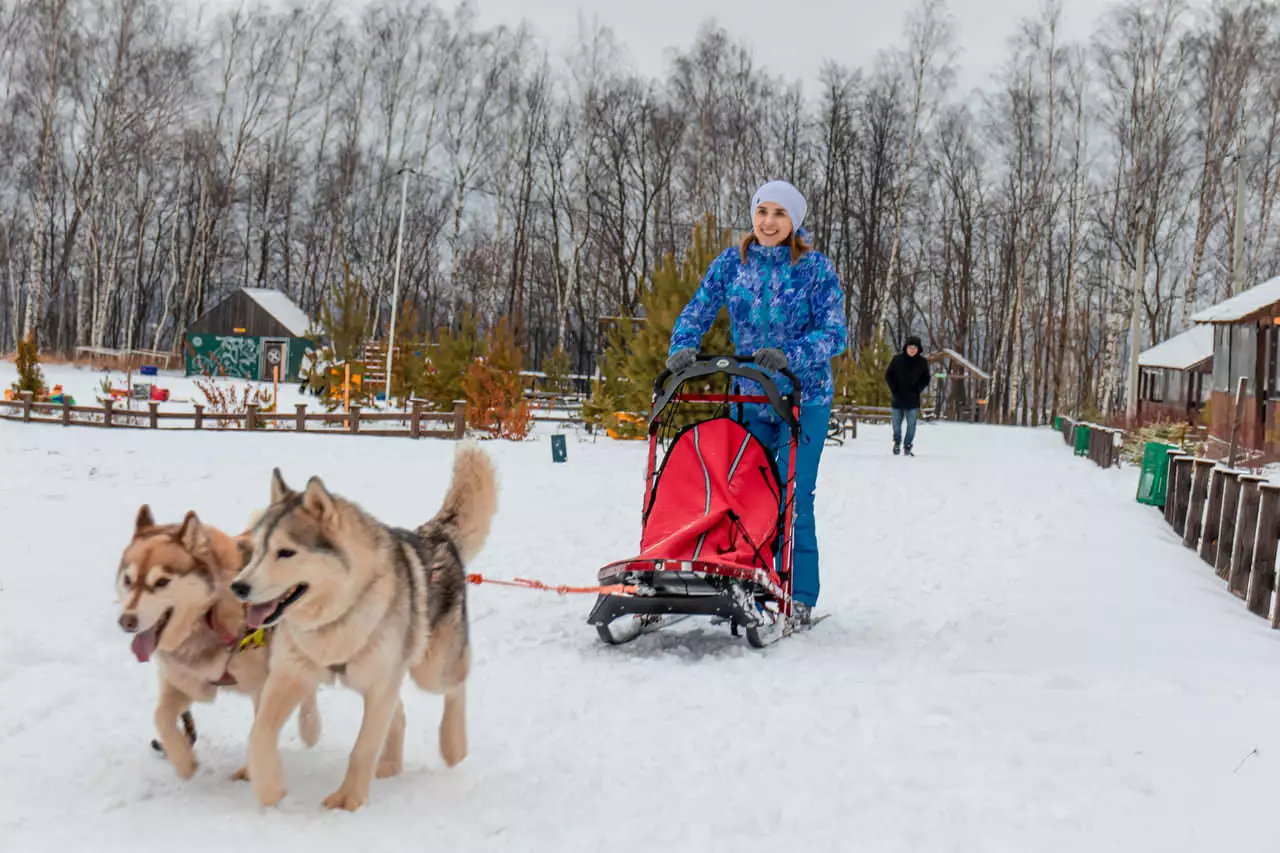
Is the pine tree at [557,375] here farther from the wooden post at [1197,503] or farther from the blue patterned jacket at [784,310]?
the blue patterned jacket at [784,310]

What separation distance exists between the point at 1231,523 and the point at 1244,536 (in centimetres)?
Result: 88

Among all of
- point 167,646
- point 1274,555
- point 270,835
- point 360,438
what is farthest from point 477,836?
point 360,438

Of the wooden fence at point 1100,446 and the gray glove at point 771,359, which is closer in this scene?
the gray glove at point 771,359

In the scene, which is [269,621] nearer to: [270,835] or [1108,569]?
[270,835]

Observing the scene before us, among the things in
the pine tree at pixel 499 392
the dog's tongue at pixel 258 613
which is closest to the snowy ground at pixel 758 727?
the dog's tongue at pixel 258 613

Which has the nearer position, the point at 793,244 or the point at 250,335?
the point at 793,244

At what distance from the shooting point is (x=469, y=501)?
11.1 feet

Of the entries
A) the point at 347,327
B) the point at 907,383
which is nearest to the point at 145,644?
the point at 907,383

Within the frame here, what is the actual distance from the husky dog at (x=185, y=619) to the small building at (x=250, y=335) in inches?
1586

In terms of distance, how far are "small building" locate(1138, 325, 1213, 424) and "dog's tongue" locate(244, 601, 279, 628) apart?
2930 cm

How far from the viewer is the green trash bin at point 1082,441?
19969 mm

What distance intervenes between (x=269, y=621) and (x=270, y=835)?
498mm

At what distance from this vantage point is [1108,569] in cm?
725

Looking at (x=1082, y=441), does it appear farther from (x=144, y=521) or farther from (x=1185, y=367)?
(x=144, y=521)
